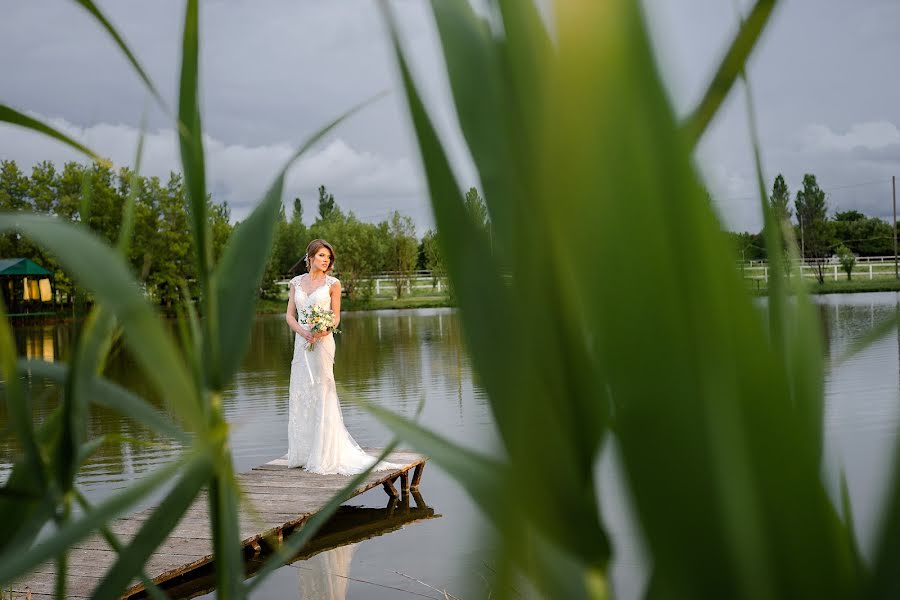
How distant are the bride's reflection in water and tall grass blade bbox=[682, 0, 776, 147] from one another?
17.6 feet

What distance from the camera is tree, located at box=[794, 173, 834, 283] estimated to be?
60281 millimetres

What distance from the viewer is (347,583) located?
589cm

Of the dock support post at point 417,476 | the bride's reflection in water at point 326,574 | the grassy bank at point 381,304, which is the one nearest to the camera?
the bride's reflection in water at point 326,574

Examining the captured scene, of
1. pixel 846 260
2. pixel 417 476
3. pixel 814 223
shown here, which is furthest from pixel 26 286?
pixel 814 223

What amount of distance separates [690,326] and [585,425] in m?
0.06

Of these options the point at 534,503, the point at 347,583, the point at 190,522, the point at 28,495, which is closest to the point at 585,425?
the point at 534,503

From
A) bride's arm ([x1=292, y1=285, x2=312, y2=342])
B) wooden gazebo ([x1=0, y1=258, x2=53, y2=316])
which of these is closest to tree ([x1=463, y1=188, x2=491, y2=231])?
bride's arm ([x1=292, y1=285, x2=312, y2=342])

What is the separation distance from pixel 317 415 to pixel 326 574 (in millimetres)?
3023

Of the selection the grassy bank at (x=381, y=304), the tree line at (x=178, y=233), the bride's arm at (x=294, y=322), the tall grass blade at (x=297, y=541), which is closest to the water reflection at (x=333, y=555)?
the bride's arm at (x=294, y=322)

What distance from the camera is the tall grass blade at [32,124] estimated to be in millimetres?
486

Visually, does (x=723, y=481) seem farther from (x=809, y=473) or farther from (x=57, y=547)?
(x=57, y=547)

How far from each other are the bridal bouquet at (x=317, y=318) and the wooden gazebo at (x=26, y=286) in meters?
38.9

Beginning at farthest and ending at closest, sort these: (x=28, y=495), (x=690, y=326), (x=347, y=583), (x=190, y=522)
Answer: (x=190, y=522) < (x=347, y=583) < (x=28, y=495) < (x=690, y=326)

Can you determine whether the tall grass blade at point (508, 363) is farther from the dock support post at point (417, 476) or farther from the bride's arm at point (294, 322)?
the bride's arm at point (294, 322)
